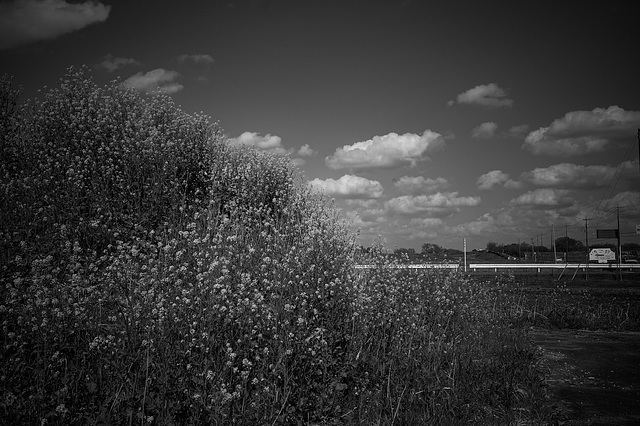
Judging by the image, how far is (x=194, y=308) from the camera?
5230mm

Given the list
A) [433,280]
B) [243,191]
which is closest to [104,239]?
[243,191]

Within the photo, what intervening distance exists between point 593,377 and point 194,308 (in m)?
6.58

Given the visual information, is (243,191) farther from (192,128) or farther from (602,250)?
(602,250)

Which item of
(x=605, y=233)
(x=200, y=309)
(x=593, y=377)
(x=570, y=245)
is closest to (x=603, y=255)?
(x=605, y=233)

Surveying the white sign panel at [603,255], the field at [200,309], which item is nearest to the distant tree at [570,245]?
the white sign panel at [603,255]

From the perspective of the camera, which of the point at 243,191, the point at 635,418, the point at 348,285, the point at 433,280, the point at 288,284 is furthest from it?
the point at 243,191

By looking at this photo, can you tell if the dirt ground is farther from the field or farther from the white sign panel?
the white sign panel

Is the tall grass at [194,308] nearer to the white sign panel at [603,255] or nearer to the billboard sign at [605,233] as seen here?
the billboard sign at [605,233]

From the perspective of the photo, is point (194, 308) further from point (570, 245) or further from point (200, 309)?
point (570, 245)

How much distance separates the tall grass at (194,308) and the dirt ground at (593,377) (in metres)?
0.51

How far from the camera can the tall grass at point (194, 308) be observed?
4355mm

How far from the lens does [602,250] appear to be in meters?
87.7

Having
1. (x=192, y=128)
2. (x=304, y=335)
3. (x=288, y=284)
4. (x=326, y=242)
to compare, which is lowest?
(x=304, y=335)

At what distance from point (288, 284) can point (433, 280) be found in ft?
18.5
